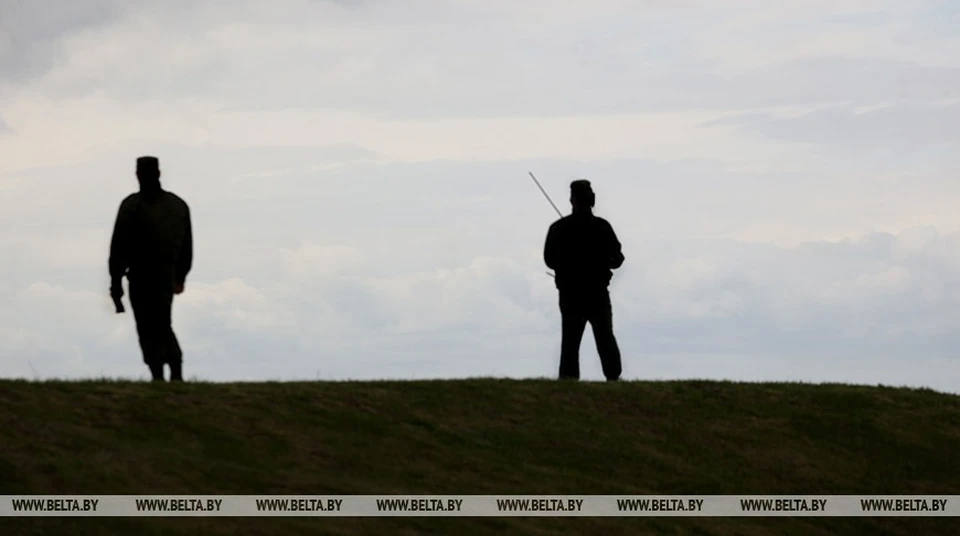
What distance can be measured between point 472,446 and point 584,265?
177 inches

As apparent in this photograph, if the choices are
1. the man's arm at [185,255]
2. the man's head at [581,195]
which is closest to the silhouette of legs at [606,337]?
the man's head at [581,195]

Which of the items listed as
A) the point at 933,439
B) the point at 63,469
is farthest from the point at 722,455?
the point at 63,469

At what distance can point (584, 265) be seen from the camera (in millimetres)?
21156

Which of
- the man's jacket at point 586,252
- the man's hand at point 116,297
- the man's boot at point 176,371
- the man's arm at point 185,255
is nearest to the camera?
the man's hand at point 116,297

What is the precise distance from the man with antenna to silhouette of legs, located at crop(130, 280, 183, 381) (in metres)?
5.19

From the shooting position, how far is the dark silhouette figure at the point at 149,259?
60.3 ft

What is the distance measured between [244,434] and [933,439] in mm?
8787

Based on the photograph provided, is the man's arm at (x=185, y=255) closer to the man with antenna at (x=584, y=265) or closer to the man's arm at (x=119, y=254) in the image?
the man's arm at (x=119, y=254)

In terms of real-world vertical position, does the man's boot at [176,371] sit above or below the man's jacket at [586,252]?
below

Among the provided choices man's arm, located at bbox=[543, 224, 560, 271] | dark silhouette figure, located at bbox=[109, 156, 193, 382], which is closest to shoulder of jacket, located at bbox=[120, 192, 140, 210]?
dark silhouette figure, located at bbox=[109, 156, 193, 382]

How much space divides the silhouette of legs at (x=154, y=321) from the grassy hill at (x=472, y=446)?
1076mm

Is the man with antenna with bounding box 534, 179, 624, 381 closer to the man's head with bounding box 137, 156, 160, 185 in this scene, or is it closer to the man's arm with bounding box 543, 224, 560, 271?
the man's arm with bounding box 543, 224, 560, 271

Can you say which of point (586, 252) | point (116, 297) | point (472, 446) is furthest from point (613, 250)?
point (116, 297)
